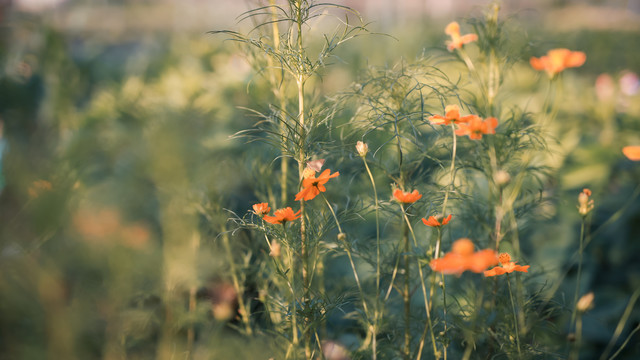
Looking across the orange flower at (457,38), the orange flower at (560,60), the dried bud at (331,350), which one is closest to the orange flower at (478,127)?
the orange flower at (457,38)

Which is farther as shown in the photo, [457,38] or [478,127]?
[457,38]

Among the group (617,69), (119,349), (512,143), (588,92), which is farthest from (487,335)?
(617,69)

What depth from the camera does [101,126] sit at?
155 cm

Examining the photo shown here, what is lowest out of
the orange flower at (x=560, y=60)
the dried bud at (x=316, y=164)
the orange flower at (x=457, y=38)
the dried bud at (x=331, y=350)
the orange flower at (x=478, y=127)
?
the dried bud at (x=331, y=350)

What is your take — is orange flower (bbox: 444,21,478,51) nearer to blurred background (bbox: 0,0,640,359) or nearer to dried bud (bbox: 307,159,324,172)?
blurred background (bbox: 0,0,640,359)

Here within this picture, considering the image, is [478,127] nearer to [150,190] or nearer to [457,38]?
[457,38]

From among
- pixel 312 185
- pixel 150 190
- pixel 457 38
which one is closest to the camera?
pixel 312 185

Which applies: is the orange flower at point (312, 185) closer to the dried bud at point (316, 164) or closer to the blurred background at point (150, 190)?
the dried bud at point (316, 164)

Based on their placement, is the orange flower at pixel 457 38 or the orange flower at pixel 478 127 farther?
the orange flower at pixel 457 38

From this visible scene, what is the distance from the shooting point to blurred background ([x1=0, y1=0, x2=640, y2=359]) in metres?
0.57

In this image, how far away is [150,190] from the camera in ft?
3.73

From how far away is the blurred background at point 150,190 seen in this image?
1.88ft

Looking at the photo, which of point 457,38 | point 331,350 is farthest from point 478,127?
point 331,350

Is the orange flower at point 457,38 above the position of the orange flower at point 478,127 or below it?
above
